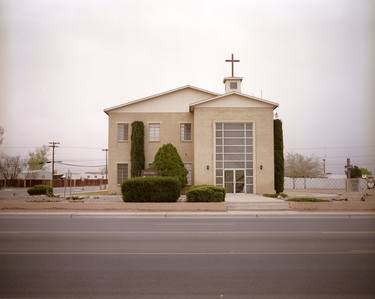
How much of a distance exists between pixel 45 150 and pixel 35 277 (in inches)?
3850

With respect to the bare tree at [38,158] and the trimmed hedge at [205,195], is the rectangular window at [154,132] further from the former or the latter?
the bare tree at [38,158]

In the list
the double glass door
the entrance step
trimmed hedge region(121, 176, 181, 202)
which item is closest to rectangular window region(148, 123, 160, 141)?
the double glass door

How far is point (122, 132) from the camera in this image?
1505 inches

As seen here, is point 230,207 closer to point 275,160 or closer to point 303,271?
point 275,160

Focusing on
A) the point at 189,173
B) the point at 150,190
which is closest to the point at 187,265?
the point at 150,190

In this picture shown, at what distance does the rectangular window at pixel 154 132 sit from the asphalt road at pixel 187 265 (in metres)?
24.2

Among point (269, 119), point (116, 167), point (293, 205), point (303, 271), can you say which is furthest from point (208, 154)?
point (303, 271)

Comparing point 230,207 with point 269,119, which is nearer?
point 230,207

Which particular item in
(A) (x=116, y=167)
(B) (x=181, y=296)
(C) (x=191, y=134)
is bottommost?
(B) (x=181, y=296)

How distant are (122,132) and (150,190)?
1436 cm

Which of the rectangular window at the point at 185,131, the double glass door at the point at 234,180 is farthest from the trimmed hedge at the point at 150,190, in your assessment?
the rectangular window at the point at 185,131

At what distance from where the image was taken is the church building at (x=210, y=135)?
114 ft

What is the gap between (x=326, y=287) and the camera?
6.90m

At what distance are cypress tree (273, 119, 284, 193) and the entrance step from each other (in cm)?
1096
